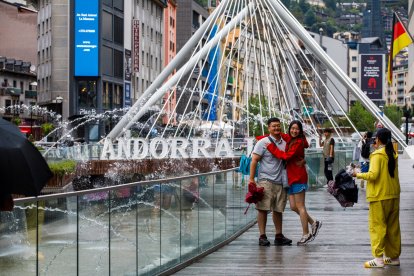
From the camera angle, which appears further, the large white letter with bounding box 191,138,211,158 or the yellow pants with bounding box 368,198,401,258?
the large white letter with bounding box 191,138,211,158

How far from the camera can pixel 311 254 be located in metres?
14.6

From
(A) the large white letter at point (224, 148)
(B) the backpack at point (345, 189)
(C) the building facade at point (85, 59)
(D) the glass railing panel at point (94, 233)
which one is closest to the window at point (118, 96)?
(C) the building facade at point (85, 59)

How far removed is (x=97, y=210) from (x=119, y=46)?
99.5 metres

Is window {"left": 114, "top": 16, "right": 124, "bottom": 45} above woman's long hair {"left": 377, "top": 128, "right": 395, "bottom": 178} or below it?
above

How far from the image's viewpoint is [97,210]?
973 centimetres

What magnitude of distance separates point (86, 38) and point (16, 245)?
9604cm

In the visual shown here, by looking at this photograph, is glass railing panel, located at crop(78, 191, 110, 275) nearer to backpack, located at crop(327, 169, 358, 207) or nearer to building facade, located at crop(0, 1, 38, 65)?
backpack, located at crop(327, 169, 358, 207)

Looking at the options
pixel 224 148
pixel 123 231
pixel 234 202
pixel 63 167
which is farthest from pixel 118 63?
pixel 123 231

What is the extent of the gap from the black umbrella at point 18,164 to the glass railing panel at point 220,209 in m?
8.67

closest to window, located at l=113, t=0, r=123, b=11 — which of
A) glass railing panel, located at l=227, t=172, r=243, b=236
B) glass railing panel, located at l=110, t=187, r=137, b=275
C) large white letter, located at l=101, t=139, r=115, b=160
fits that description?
large white letter, located at l=101, t=139, r=115, b=160

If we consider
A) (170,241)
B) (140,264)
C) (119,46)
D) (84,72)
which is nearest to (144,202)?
(140,264)

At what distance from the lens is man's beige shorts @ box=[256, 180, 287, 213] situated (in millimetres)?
15320

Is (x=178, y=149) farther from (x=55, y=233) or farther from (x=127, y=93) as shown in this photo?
(x=127, y=93)

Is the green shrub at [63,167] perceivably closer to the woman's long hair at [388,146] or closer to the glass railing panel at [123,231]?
the woman's long hair at [388,146]
